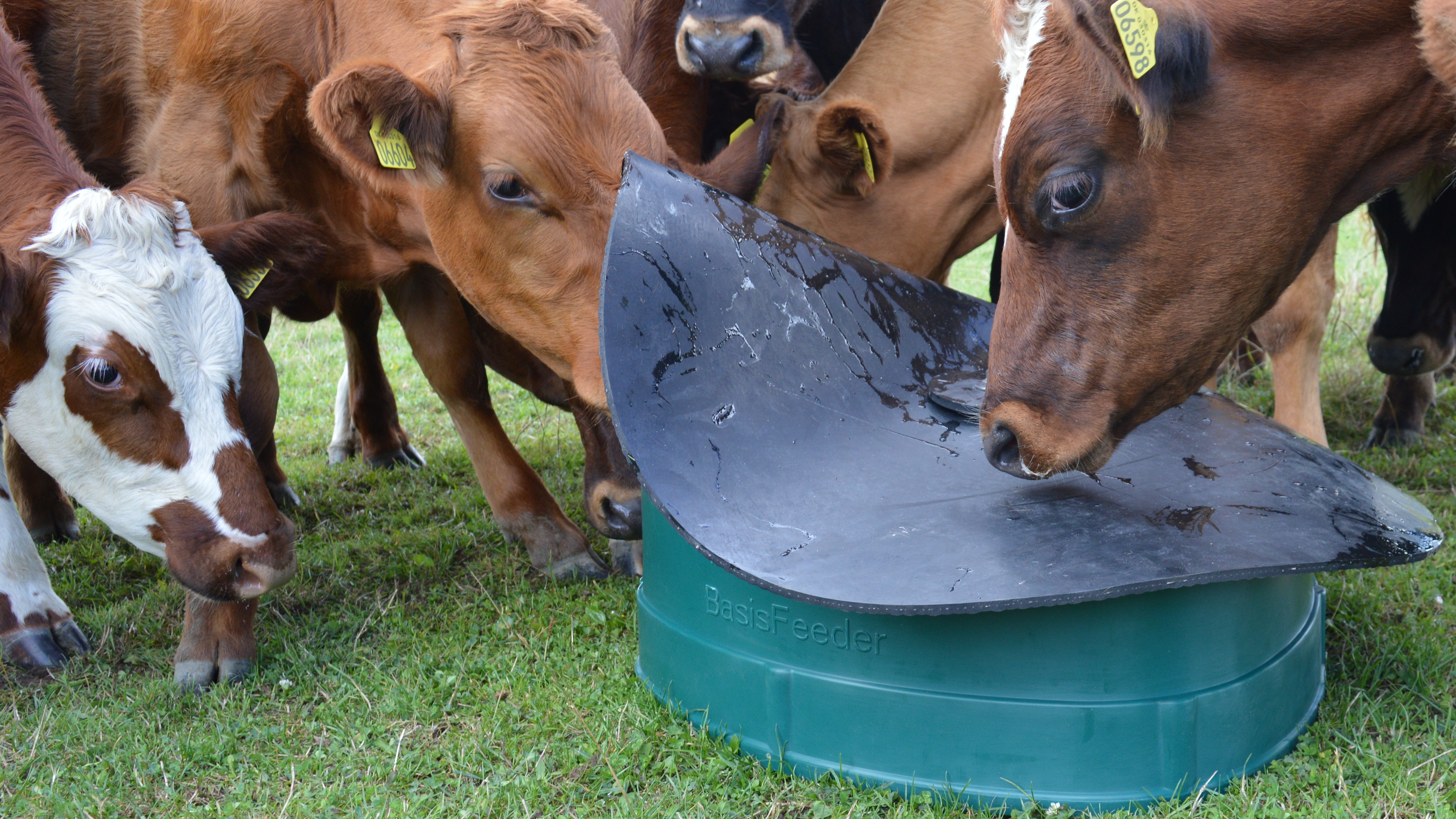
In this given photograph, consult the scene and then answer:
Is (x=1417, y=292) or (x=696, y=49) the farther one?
(x=1417, y=292)

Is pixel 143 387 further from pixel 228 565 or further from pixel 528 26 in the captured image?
pixel 528 26

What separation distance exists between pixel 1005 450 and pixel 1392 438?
317 cm

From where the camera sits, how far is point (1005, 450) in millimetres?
2414

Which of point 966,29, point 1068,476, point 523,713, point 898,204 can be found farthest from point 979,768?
point 966,29

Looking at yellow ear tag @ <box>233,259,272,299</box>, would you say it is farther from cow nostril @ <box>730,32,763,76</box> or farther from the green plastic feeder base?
the green plastic feeder base

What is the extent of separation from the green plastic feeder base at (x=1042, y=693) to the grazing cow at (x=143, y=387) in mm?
1432

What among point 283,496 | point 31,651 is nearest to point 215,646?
point 31,651

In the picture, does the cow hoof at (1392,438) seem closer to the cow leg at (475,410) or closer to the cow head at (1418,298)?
the cow head at (1418,298)

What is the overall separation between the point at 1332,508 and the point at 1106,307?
26.4 inches

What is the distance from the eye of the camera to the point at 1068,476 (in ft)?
8.67

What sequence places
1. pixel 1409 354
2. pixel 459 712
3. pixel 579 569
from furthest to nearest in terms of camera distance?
pixel 1409 354, pixel 579 569, pixel 459 712

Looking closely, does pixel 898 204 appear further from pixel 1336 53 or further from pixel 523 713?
pixel 523 713

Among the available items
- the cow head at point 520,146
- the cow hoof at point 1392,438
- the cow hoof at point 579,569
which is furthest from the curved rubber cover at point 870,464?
the cow hoof at point 1392,438

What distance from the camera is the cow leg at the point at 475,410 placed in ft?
12.8
